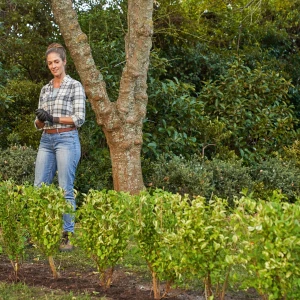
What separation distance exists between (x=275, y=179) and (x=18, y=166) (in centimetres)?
384

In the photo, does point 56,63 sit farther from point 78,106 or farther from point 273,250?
point 273,250

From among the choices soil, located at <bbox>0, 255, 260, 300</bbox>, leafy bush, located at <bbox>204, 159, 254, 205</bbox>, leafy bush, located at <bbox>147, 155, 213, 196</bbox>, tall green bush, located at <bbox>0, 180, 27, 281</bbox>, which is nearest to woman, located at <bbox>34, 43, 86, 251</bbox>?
soil, located at <bbox>0, 255, 260, 300</bbox>

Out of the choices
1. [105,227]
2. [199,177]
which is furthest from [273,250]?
[199,177]

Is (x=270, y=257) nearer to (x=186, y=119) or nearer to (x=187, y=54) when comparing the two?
(x=186, y=119)

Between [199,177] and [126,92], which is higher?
[126,92]

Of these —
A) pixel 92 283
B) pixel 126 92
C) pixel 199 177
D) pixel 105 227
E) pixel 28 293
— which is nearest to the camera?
pixel 105 227

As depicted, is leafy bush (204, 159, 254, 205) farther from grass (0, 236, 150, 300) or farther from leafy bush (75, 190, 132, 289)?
leafy bush (75, 190, 132, 289)

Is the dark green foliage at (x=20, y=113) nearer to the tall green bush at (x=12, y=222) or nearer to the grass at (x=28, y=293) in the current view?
the tall green bush at (x=12, y=222)

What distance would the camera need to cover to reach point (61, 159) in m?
5.93

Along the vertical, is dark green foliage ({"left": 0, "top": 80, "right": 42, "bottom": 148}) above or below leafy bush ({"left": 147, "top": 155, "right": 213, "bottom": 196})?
above

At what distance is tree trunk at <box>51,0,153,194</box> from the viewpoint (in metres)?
7.49

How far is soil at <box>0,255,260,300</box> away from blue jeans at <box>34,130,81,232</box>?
0.71 metres

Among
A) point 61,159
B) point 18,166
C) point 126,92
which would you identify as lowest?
point 18,166

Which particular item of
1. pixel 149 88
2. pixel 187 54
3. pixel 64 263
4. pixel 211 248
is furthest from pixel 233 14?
pixel 211 248
